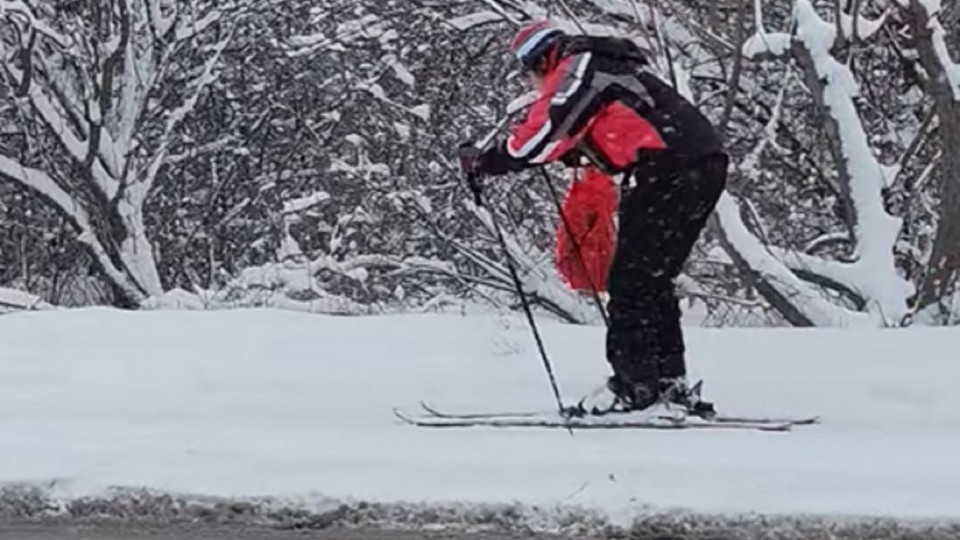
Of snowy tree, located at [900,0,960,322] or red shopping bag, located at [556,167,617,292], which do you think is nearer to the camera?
red shopping bag, located at [556,167,617,292]

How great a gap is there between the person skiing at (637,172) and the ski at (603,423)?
98 millimetres

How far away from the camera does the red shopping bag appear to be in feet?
23.4

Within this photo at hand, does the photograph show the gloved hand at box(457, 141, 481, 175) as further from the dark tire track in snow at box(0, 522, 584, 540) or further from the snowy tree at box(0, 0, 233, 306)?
the snowy tree at box(0, 0, 233, 306)

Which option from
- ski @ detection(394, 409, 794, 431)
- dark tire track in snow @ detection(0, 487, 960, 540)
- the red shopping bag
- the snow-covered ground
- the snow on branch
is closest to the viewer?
dark tire track in snow @ detection(0, 487, 960, 540)

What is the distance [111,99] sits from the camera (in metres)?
16.3

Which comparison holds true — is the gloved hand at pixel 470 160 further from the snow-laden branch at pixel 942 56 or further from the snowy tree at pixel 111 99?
the snowy tree at pixel 111 99

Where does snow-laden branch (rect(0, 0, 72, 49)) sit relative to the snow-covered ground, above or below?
below

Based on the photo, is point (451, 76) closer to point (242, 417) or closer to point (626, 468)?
point (242, 417)

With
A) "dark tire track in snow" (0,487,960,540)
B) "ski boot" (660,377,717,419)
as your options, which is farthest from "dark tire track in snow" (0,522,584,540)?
"ski boot" (660,377,717,419)

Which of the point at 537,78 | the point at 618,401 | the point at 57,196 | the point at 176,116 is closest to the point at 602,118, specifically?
the point at 537,78

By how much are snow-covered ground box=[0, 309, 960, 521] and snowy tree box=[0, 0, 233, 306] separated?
23.7ft

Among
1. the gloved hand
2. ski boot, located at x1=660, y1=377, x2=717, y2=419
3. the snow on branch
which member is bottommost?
the snow on branch

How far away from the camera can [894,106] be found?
12992 millimetres

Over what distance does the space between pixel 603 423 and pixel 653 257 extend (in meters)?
0.69
